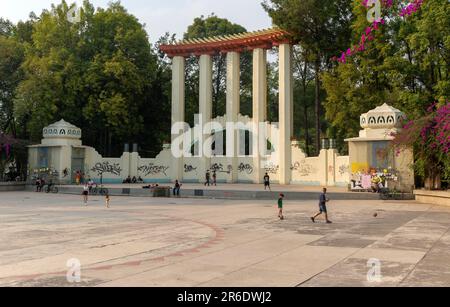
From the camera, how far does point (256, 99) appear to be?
140ft

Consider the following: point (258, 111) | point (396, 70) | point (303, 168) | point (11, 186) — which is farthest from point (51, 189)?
point (396, 70)

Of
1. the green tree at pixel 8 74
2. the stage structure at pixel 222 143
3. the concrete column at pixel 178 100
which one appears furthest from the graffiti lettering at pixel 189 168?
the green tree at pixel 8 74

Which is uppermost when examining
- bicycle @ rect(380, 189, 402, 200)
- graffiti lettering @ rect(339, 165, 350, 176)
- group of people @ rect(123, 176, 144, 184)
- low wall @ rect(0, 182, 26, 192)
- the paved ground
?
graffiti lettering @ rect(339, 165, 350, 176)

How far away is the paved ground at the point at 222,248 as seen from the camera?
8.40 meters

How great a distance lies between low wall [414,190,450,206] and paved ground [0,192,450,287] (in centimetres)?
476

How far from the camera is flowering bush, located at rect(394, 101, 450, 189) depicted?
23.3m

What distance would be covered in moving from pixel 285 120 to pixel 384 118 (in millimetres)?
10897

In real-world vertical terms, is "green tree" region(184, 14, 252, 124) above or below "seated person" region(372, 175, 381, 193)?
above

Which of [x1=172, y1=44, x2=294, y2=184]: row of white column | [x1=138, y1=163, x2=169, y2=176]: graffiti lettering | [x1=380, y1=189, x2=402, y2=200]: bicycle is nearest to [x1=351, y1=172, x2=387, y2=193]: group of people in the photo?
[x1=380, y1=189, x2=402, y2=200]: bicycle

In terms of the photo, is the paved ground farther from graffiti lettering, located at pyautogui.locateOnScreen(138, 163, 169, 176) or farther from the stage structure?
graffiti lettering, located at pyautogui.locateOnScreen(138, 163, 169, 176)

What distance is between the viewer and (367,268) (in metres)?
9.19

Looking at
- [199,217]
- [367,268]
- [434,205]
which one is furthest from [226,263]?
[434,205]

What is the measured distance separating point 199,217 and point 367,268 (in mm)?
10486

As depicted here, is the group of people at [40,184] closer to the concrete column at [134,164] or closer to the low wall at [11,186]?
the low wall at [11,186]
